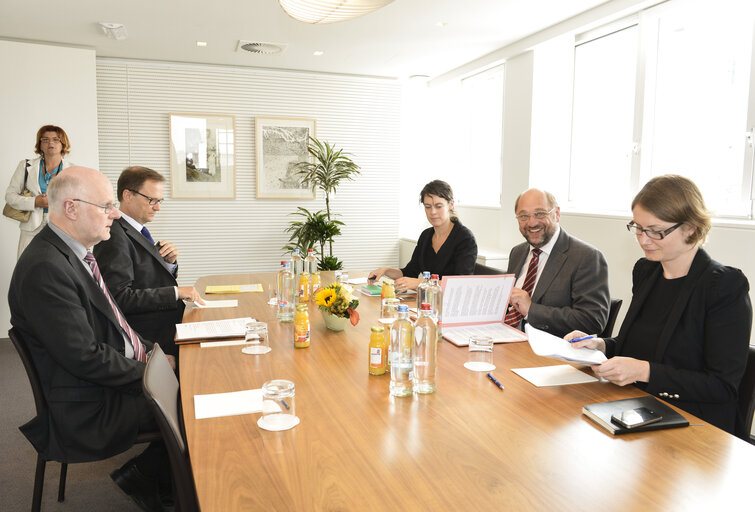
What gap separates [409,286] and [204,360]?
151 centimetres

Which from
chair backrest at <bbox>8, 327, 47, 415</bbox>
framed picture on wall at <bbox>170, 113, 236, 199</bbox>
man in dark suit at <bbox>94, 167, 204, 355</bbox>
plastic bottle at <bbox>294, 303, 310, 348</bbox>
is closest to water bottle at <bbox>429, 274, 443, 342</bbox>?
plastic bottle at <bbox>294, 303, 310, 348</bbox>

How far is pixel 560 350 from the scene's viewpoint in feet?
5.81

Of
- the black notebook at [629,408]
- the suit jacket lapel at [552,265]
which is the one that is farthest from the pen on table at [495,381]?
the suit jacket lapel at [552,265]

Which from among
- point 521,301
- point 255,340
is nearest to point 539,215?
point 521,301

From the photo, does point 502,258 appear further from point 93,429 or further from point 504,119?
point 93,429

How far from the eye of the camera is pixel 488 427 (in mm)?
1449

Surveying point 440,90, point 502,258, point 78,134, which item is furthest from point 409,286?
point 440,90

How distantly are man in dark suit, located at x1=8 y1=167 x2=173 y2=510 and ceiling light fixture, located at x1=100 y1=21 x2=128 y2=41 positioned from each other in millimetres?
3454

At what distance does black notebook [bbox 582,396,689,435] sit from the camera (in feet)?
4.65

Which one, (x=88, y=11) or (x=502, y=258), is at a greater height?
(x=88, y=11)

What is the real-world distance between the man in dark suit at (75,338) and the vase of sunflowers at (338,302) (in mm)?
759

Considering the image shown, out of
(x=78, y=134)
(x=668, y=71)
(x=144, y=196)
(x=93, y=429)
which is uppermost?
(x=668, y=71)

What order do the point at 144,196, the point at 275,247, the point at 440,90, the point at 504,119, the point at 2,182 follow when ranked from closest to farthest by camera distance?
the point at 144,196 → the point at 2,182 → the point at 504,119 → the point at 275,247 → the point at 440,90

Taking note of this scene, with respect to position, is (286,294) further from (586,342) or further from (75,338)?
(586,342)
